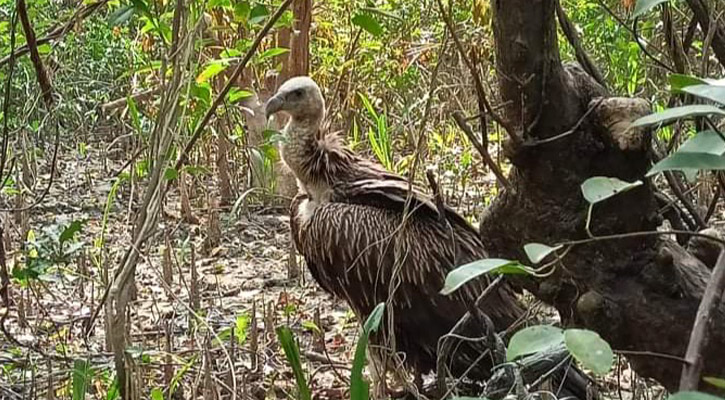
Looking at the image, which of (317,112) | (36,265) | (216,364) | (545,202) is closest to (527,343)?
(545,202)

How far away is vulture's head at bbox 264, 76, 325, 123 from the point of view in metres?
4.40

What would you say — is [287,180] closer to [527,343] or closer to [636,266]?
[636,266]

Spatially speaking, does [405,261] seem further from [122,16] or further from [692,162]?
[692,162]

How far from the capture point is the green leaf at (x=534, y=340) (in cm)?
92

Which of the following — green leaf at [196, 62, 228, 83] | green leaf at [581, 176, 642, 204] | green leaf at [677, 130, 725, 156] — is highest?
green leaf at [196, 62, 228, 83]

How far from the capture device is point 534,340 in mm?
936

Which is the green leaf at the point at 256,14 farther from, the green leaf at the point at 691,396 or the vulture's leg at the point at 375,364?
the green leaf at the point at 691,396

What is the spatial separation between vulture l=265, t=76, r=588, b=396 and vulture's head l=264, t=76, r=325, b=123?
0.13m

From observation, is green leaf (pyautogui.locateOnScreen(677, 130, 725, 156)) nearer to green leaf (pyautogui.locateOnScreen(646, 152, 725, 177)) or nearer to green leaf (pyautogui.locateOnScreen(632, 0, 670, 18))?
green leaf (pyautogui.locateOnScreen(646, 152, 725, 177))

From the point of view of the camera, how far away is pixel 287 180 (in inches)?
258

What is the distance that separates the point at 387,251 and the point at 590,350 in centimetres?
288

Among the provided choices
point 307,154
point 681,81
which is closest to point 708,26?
point 681,81

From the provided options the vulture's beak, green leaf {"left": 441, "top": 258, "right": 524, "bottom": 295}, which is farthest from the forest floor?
green leaf {"left": 441, "top": 258, "right": 524, "bottom": 295}

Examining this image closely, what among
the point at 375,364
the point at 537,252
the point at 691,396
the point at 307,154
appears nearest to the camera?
the point at 691,396
